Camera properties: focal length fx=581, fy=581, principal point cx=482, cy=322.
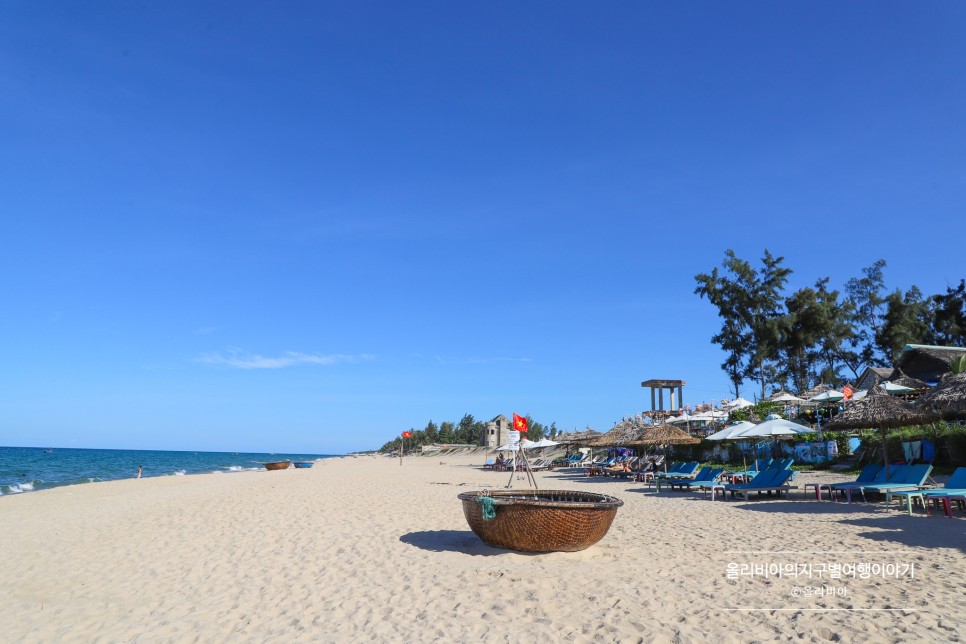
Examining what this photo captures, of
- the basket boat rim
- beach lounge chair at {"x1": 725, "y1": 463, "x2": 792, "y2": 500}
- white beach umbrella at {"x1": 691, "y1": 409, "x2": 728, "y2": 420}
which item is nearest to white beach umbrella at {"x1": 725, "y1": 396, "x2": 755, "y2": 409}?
white beach umbrella at {"x1": 691, "y1": 409, "x2": 728, "y2": 420}

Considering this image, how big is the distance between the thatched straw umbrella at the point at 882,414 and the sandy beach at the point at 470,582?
262 cm

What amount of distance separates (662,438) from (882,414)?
760cm

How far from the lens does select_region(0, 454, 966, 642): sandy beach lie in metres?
4.92

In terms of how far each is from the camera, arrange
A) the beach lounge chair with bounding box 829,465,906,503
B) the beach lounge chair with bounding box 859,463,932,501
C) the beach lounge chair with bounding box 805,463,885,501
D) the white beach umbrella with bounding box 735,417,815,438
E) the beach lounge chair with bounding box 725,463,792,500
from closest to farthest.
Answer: the beach lounge chair with bounding box 859,463,932,501 → the beach lounge chair with bounding box 829,465,906,503 → the beach lounge chair with bounding box 805,463,885,501 → the beach lounge chair with bounding box 725,463,792,500 → the white beach umbrella with bounding box 735,417,815,438

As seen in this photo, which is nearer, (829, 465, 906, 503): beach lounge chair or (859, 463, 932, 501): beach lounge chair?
(859, 463, 932, 501): beach lounge chair

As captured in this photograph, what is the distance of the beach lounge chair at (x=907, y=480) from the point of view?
1120cm

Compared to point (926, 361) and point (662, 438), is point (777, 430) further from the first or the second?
point (926, 361)

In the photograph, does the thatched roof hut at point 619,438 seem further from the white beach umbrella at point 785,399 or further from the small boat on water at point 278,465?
the small boat on water at point 278,465

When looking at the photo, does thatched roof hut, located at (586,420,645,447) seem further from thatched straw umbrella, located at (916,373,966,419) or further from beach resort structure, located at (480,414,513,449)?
beach resort structure, located at (480,414,513,449)

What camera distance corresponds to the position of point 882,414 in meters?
12.8

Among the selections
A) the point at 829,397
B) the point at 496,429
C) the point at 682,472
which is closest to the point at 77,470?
the point at 496,429

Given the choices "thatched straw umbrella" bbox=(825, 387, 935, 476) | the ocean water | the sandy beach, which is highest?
"thatched straw umbrella" bbox=(825, 387, 935, 476)

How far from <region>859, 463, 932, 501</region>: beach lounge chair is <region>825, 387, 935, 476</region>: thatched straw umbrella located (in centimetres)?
45

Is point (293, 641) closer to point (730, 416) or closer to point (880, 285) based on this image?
point (730, 416)
